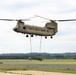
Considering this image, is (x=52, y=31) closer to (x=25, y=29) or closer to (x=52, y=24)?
(x=52, y=24)

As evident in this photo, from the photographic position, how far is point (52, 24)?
53.8m

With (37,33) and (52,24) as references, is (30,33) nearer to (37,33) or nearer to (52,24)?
(37,33)

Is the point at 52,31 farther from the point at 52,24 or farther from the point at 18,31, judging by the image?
the point at 18,31

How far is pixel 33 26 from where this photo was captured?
5275cm

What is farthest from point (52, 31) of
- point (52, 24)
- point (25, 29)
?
point (25, 29)

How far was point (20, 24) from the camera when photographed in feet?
172

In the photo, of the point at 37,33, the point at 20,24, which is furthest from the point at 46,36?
the point at 20,24

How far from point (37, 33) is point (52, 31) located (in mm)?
3359

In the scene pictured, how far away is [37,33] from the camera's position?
52.1 meters

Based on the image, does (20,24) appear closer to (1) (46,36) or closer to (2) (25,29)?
(2) (25,29)

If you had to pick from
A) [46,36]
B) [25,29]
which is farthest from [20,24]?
[46,36]

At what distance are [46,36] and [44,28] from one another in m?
2.54

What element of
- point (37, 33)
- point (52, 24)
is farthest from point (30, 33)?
point (52, 24)

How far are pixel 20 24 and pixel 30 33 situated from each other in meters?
2.32
